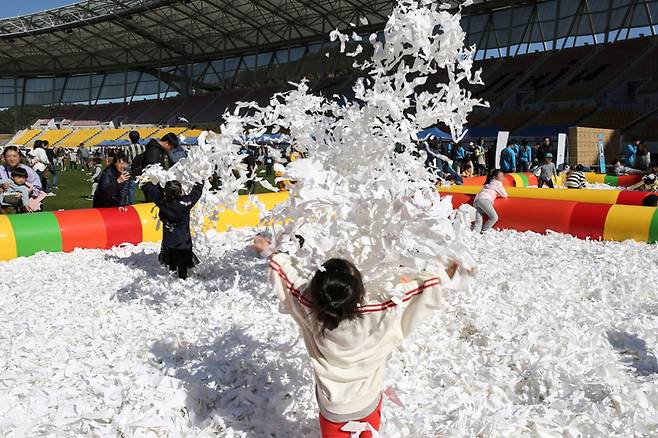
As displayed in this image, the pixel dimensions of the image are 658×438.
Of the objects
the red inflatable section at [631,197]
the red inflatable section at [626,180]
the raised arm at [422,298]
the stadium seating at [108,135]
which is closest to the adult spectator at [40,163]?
the raised arm at [422,298]

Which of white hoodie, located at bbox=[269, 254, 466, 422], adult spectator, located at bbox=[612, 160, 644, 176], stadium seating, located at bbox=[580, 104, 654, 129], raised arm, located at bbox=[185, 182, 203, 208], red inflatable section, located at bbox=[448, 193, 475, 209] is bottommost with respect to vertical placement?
white hoodie, located at bbox=[269, 254, 466, 422]

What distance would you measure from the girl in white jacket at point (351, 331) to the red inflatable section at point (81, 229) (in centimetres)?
524

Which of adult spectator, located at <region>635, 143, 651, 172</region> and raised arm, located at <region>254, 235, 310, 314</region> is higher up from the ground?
adult spectator, located at <region>635, 143, 651, 172</region>

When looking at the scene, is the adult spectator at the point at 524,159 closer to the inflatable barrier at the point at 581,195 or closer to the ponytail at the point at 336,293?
the inflatable barrier at the point at 581,195

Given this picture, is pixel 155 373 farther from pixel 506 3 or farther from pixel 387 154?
pixel 506 3

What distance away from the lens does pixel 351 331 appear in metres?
2.35

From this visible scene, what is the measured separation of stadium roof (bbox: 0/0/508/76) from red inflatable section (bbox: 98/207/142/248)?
29.7m

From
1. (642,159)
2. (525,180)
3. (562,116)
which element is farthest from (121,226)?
(562,116)

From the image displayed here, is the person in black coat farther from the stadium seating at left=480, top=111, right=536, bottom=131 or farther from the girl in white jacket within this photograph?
the stadium seating at left=480, top=111, right=536, bottom=131

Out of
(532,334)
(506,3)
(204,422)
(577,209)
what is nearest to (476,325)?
(532,334)

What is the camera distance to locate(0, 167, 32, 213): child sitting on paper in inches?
294

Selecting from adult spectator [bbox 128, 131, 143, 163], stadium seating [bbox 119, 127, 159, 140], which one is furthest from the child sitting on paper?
stadium seating [bbox 119, 127, 159, 140]

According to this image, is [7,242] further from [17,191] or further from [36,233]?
[17,191]

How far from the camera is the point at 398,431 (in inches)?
111
